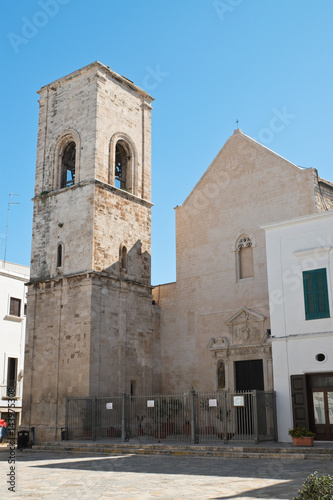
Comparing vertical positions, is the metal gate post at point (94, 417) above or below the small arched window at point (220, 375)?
below

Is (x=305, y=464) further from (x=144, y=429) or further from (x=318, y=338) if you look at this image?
(x=144, y=429)

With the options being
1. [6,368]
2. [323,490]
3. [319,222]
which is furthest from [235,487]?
[6,368]

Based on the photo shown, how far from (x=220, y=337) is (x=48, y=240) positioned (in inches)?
343

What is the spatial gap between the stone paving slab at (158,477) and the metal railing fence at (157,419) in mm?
3804

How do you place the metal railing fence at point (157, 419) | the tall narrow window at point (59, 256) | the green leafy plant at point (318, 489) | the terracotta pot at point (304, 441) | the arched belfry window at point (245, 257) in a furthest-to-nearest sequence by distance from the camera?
the tall narrow window at point (59, 256), the arched belfry window at point (245, 257), the metal railing fence at point (157, 419), the terracotta pot at point (304, 441), the green leafy plant at point (318, 489)

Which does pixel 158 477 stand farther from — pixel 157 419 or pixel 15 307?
pixel 15 307

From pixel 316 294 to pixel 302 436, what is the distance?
429 centimetres

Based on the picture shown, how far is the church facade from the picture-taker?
2272 cm

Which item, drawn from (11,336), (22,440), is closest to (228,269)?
(22,440)

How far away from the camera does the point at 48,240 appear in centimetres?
2541

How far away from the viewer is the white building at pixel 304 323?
17.2 meters

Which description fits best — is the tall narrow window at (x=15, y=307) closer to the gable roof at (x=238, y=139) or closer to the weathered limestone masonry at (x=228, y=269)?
the weathered limestone masonry at (x=228, y=269)

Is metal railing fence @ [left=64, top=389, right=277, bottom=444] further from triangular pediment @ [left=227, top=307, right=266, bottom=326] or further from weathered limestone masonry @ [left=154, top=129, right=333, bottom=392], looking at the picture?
triangular pediment @ [left=227, top=307, right=266, bottom=326]

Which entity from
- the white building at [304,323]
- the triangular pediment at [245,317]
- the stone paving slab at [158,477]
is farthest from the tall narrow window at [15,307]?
the white building at [304,323]
